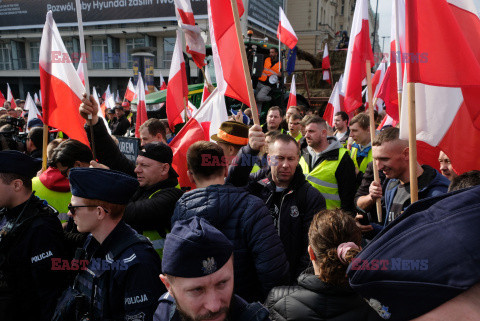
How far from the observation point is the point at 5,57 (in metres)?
37.7

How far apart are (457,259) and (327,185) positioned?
3.05 meters

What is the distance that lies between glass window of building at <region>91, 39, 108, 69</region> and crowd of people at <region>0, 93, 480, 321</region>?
110 feet

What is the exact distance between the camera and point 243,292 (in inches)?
85.7

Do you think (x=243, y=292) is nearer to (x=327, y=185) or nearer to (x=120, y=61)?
(x=327, y=185)

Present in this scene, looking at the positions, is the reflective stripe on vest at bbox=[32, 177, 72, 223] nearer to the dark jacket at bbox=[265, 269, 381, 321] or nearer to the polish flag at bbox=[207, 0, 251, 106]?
the polish flag at bbox=[207, 0, 251, 106]

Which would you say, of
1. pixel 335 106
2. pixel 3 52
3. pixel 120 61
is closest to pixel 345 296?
pixel 335 106

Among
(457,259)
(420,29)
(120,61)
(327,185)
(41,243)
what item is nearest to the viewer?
(457,259)

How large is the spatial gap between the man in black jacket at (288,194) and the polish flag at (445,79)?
0.82 metres

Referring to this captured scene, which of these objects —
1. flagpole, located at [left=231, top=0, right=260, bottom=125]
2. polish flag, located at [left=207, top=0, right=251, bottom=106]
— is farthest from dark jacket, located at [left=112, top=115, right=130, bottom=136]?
flagpole, located at [left=231, top=0, right=260, bottom=125]

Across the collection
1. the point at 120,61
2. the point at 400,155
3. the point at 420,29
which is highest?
the point at 120,61

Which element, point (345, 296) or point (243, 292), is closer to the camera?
point (345, 296)

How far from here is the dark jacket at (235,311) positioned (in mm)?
1364

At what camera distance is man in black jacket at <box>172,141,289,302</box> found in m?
2.06

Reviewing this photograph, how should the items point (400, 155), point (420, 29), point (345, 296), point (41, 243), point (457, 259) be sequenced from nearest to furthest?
point (457, 259)
point (345, 296)
point (41, 243)
point (420, 29)
point (400, 155)
